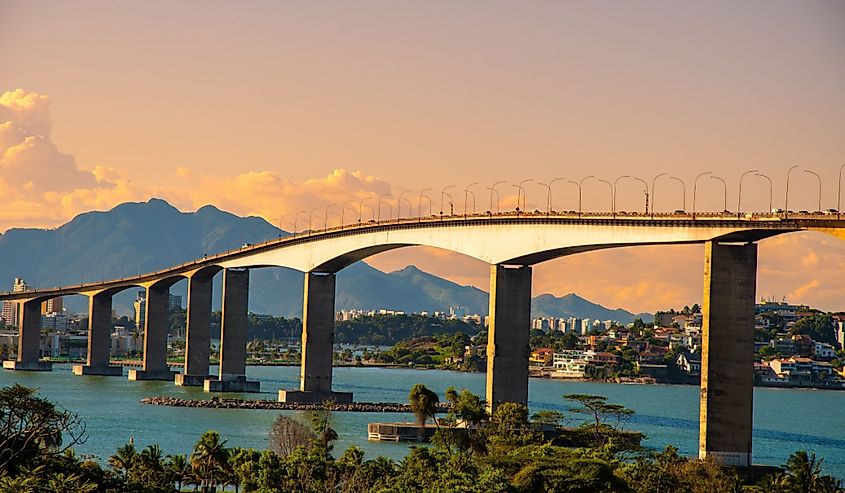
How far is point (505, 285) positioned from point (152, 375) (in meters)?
57.4

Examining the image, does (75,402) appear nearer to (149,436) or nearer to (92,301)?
(149,436)

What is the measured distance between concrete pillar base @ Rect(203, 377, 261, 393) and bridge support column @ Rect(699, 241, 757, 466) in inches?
2293

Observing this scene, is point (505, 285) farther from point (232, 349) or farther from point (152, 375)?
point (152, 375)

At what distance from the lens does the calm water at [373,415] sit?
77188 mm

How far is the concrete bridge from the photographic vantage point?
213 ft

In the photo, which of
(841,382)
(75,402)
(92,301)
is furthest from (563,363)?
(75,402)

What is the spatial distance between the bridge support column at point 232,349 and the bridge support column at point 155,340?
528 inches

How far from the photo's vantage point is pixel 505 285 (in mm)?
82875

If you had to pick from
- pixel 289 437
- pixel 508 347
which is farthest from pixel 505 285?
pixel 289 437

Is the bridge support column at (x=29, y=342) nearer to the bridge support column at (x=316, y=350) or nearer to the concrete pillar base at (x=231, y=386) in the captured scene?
the concrete pillar base at (x=231, y=386)

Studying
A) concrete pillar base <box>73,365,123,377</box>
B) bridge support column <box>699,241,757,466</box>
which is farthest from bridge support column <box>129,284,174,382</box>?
bridge support column <box>699,241,757,466</box>

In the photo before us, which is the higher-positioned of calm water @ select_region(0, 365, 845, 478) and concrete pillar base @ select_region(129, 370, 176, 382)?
concrete pillar base @ select_region(129, 370, 176, 382)

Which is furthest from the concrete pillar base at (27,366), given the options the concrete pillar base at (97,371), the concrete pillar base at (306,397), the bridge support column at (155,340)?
the concrete pillar base at (306,397)

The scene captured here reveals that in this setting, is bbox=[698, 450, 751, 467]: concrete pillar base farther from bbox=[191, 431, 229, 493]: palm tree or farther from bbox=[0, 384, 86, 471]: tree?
bbox=[0, 384, 86, 471]: tree
